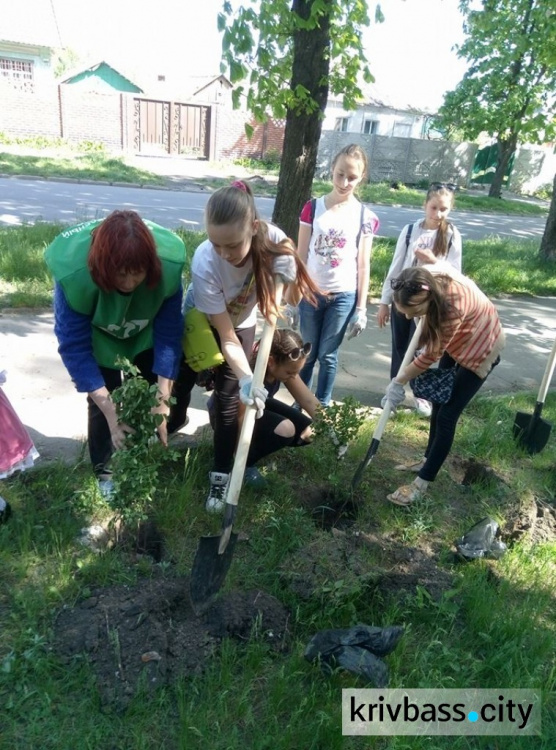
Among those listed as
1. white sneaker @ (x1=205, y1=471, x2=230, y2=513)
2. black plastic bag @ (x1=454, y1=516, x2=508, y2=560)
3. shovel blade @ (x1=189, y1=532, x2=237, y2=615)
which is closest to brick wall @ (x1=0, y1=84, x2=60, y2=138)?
white sneaker @ (x1=205, y1=471, x2=230, y2=513)

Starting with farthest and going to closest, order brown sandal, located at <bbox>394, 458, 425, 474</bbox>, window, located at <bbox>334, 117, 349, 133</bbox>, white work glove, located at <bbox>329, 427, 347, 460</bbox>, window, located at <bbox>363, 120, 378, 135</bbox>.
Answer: window, located at <bbox>363, 120, 378, 135</bbox>, window, located at <bbox>334, 117, 349, 133</bbox>, brown sandal, located at <bbox>394, 458, 425, 474</bbox>, white work glove, located at <bbox>329, 427, 347, 460</bbox>

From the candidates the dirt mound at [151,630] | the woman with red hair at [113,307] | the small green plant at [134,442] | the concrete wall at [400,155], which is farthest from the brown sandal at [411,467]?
the concrete wall at [400,155]

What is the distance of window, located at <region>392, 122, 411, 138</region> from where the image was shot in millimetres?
37791

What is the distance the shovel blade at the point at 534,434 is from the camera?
377 cm

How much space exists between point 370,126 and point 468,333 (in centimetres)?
3783

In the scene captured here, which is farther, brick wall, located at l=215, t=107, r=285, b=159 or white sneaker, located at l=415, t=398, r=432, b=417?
brick wall, located at l=215, t=107, r=285, b=159

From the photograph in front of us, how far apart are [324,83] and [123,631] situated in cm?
459

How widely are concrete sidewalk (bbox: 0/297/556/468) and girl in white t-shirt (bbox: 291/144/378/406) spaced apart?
36.6 inches

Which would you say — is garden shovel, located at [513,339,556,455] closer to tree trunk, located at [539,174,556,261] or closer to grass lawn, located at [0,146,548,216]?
tree trunk, located at [539,174,556,261]

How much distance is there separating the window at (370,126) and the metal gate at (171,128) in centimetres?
1512

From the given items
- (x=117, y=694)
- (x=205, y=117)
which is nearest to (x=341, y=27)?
(x=117, y=694)

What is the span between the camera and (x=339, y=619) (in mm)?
2314

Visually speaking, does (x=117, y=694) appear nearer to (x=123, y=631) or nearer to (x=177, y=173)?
(x=123, y=631)

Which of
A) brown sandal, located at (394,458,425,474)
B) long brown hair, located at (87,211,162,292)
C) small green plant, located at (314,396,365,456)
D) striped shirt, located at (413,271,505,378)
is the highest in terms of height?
long brown hair, located at (87,211,162,292)
